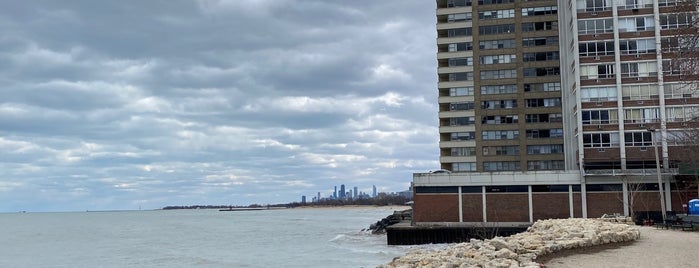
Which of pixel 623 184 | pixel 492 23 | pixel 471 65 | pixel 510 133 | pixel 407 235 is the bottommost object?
pixel 407 235

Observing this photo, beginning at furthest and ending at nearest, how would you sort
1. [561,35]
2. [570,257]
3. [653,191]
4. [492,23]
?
[492,23]
[561,35]
[653,191]
[570,257]

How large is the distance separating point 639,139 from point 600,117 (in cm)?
489

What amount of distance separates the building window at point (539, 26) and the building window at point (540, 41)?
4.79 feet

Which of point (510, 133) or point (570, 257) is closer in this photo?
point (570, 257)

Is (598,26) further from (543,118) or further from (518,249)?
(518,249)

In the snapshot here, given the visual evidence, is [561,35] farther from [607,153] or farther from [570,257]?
[570,257]

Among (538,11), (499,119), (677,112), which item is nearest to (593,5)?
(677,112)

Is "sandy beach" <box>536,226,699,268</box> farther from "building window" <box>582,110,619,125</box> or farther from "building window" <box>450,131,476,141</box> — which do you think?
"building window" <box>450,131,476,141</box>

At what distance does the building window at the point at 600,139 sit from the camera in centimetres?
7831

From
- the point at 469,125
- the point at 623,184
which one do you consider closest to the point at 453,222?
the point at 623,184

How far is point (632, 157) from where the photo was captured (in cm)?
7725

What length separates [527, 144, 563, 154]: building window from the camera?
340 feet

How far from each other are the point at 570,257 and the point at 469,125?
271ft

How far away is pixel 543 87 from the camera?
342 ft
